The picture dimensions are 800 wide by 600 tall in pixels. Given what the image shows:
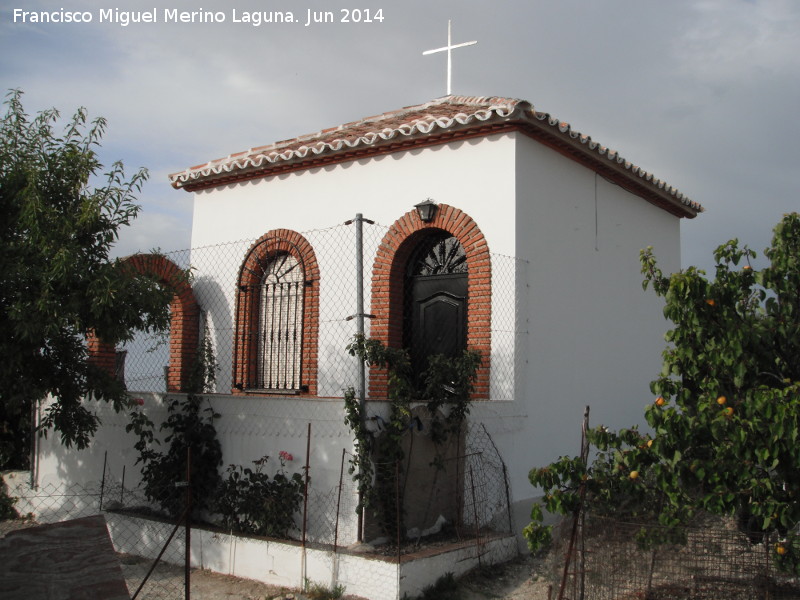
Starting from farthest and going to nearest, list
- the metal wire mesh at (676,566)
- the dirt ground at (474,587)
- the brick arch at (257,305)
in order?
the brick arch at (257,305) < the dirt ground at (474,587) < the metal wire mesh at (676,566)

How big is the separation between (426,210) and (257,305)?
2.81 meters

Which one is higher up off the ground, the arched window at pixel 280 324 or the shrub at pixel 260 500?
the arched window at pixel 280 324

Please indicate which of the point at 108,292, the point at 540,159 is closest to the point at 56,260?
the point at 108,292

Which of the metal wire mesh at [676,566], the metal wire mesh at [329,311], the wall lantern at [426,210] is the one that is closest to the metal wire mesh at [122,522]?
the metal wire mesh at [329,311]

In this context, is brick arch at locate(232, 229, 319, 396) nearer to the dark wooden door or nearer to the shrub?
the dark wooden door

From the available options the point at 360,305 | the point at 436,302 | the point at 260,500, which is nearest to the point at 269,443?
the point at 260,500

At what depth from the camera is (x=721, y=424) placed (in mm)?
4480

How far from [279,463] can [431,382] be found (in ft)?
5.14

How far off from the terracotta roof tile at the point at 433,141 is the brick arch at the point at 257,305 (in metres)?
0.95

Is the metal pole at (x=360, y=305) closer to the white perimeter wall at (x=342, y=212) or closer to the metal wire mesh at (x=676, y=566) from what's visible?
the white perimeter wall at (x=342, y=212)

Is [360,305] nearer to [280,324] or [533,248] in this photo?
[533,248]

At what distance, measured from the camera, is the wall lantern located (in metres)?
8.17

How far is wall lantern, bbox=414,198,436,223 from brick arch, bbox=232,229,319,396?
63.1 inches

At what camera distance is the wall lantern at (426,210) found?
26.8 ft
